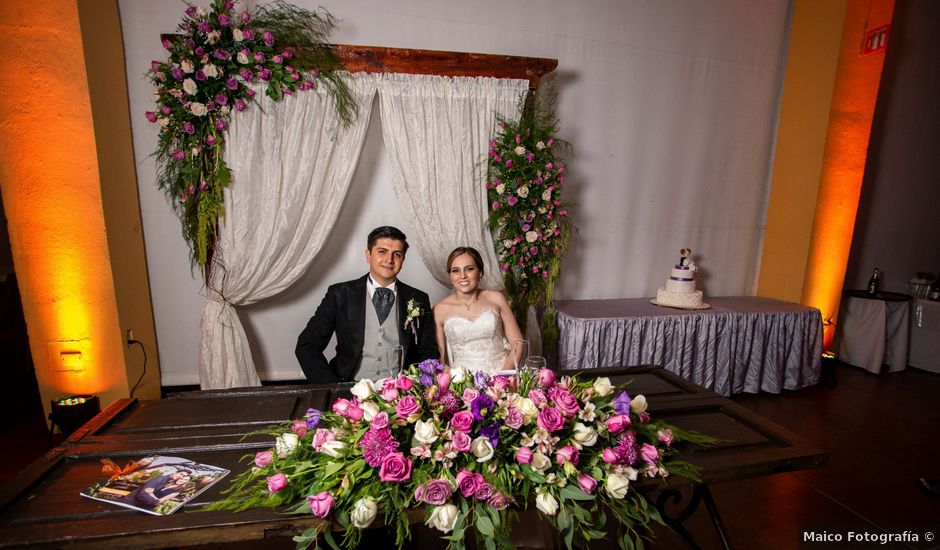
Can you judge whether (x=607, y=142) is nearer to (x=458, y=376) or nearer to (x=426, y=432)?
(x=458, y=376)

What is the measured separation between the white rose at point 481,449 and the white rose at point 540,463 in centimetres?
12

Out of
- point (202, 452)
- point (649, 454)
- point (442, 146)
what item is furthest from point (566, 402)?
point (442, 146)

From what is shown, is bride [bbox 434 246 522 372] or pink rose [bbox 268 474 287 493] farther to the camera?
bride [bbox 434 246 522 372]

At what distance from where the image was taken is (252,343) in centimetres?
374

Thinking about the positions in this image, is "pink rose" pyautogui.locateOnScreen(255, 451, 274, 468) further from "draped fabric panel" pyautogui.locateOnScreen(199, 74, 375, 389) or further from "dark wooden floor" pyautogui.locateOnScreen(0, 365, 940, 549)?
"draped fabric panel" pyautogui.locateOnScreen(199, 74, 375, 389)

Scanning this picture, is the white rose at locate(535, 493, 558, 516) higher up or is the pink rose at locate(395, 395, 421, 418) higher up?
the pink rose at locate(395, 395, 421, 418)

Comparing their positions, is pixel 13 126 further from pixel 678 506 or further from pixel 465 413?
pixel 678 506

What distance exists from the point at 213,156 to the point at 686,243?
440cm

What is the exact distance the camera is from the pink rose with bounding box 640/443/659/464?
1.29 meters

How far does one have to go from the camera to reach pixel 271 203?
127 inches

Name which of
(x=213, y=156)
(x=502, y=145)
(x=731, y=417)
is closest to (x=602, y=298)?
(x=502, y=145)

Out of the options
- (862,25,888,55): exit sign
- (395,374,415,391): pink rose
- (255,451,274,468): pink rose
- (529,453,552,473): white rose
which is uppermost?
(862,25,888,55): exit sign

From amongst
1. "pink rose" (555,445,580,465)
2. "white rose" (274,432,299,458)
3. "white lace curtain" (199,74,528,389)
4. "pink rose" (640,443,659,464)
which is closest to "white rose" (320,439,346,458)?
"white rose" (274,432,299,458)

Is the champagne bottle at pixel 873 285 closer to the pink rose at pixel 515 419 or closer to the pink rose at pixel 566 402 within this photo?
the pink rose at pixel 566 402
